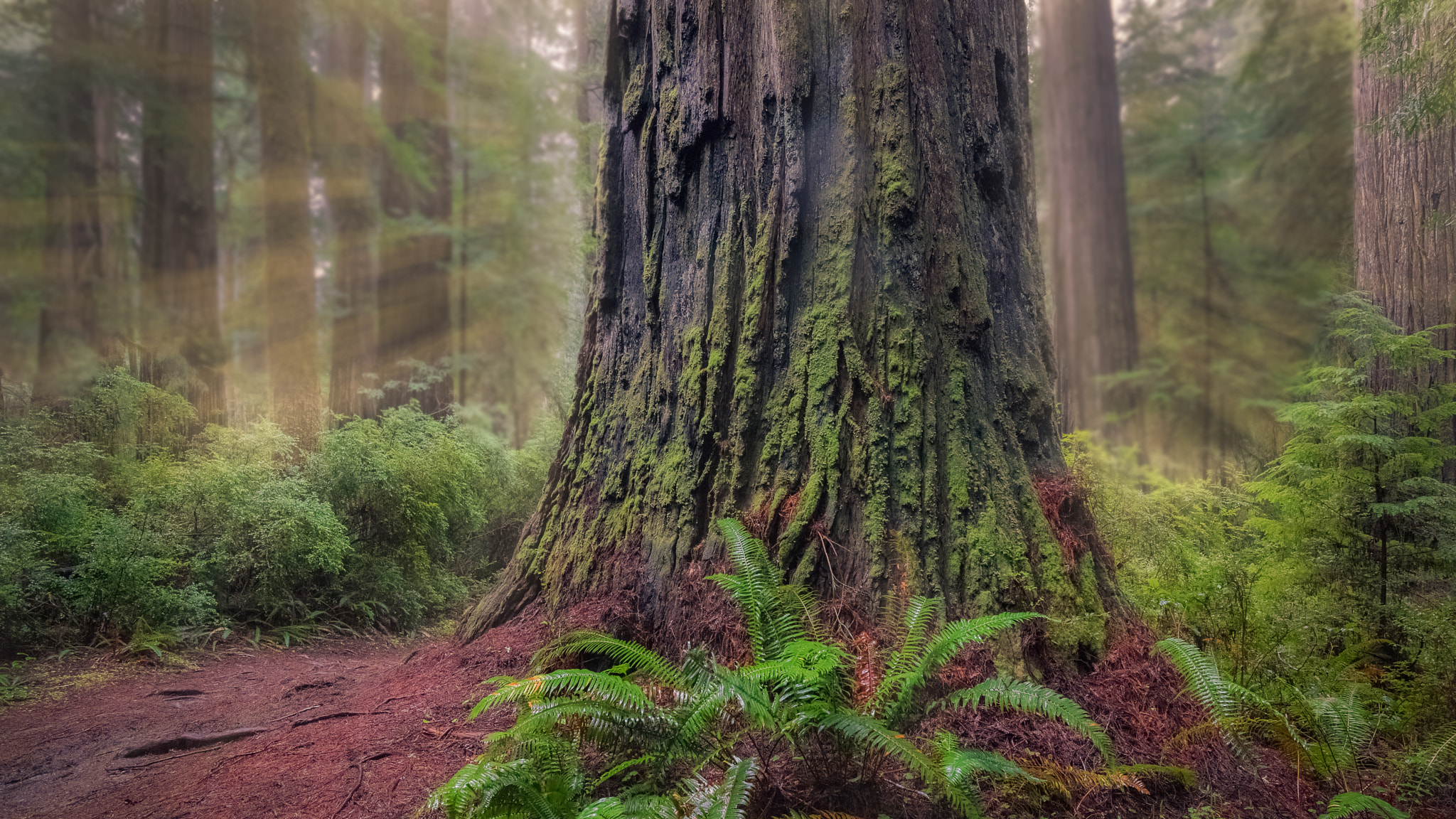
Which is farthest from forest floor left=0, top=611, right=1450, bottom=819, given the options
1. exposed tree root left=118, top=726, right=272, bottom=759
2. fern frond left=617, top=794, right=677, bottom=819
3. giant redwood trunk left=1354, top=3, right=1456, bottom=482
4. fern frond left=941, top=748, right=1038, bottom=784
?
giant redwood trunk left=1354, top=3, right=1456, bottom=482

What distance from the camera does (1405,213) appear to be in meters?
4.66

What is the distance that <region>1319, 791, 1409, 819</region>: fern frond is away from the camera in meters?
1.69

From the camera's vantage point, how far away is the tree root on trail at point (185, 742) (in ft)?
9.48

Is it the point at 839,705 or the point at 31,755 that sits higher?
the point at 839,705

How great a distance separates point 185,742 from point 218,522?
9.20ft

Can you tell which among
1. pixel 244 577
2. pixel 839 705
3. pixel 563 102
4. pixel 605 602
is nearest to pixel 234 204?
pixel 563 102

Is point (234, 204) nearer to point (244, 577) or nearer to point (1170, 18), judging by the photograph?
point (244, 577)

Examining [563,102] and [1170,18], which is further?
[563,102]

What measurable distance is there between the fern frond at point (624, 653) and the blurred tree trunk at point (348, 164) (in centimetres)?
939

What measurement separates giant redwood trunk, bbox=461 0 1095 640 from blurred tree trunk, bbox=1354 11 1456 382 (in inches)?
131

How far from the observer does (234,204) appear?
16.0m

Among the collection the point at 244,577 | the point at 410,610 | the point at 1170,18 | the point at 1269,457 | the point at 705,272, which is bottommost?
the point at 410,610

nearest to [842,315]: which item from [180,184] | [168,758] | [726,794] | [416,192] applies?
[726,794]

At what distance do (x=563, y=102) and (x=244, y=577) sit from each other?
11.7 m
